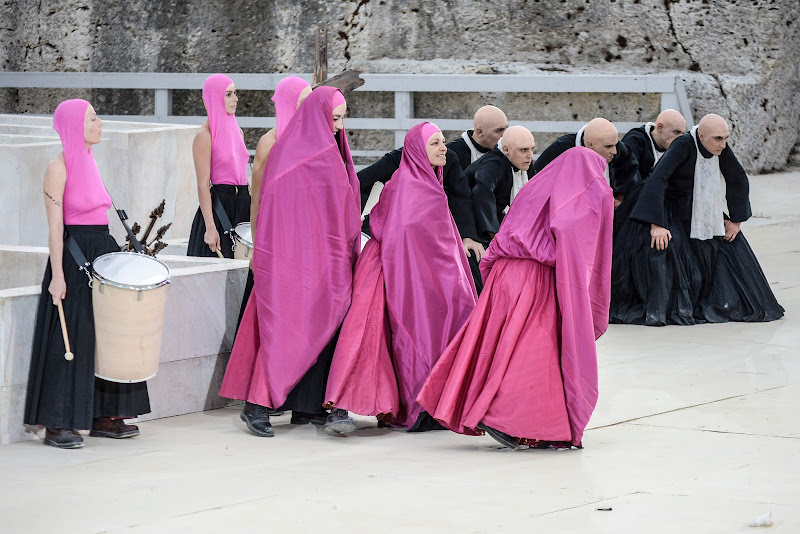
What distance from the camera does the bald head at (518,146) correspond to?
780 cm

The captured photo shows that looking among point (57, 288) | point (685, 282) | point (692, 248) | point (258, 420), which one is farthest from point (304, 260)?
point (692, 248)

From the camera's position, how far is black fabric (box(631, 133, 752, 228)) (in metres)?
9.16

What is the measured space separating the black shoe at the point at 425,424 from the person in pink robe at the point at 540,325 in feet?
0.81

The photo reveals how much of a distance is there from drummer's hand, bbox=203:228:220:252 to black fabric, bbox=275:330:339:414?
5.59ft

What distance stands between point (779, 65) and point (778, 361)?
31.6 feet

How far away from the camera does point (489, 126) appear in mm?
8492

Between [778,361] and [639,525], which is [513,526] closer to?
[639,525]

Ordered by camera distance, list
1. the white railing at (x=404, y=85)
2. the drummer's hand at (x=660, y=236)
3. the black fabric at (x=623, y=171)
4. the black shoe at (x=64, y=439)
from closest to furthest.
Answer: the black shoe at (x=64, y=439)
the drummer's hand at (x=660, y=236)
the black fabric at (x=623, y=171)
the white railing at (x=404, y=85)

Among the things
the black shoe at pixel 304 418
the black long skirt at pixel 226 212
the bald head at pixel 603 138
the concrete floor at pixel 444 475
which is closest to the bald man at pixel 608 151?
the bald head at pixel 603 138

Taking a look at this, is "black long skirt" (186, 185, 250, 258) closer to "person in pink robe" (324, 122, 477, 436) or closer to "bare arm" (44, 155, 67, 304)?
"person in pink robe" (324, 122, 477, 436)

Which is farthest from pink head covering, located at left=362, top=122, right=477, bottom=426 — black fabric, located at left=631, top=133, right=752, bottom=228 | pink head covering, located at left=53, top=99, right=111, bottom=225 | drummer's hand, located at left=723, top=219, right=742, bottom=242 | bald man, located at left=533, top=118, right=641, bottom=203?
drummer's hand, located at left=723, top=219, right=742, bottom=242

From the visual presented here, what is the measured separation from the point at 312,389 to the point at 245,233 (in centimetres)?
147

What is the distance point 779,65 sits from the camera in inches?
657

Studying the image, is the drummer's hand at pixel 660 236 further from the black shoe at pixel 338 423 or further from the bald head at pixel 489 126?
the black shoe at pixel 338 423
